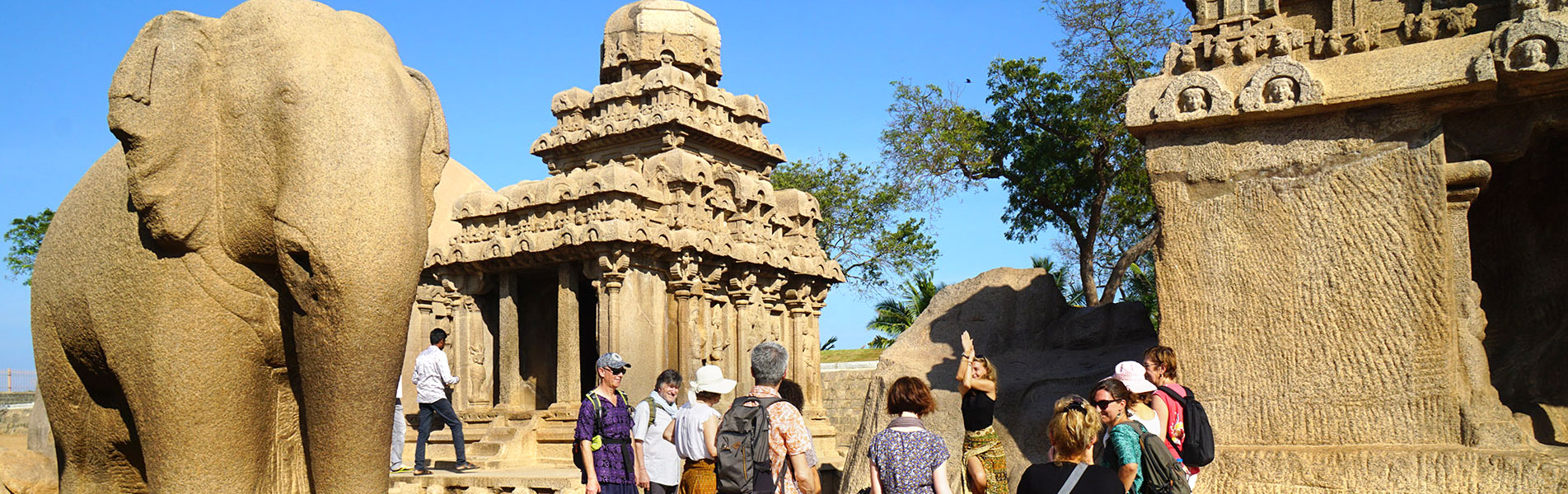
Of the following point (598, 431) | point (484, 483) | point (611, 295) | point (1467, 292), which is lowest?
point (484, 483)

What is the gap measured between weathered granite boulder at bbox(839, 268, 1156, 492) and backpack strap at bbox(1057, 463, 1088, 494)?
3064 mm

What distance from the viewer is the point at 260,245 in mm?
2760

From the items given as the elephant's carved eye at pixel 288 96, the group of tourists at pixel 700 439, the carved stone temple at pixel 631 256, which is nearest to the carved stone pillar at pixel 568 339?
the carved stone temple at pixel 631 256

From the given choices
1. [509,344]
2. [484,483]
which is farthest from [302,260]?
[509,344]

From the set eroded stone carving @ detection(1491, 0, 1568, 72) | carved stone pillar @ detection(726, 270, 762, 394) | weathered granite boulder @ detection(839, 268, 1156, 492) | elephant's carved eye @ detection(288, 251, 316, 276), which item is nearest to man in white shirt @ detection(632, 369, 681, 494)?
weathered granite boulder @ detection(839, 268, 1156, 492)

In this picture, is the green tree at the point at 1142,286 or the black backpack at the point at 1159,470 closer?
the black backpack at the point at 1159,470

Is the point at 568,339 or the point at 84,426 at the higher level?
the point at 568,339

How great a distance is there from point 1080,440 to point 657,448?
3.03 metres

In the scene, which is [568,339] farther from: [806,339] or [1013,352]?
[1013,352]

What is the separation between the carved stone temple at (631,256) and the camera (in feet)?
45.0

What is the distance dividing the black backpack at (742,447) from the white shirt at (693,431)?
304mm

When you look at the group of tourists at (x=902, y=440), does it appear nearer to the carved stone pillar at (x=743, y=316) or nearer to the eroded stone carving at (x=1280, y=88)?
the eroded stone carving at (x=1280, y=88)

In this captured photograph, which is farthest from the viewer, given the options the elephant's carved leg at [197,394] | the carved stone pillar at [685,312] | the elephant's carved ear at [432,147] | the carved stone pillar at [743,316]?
the carved stone pillar at [743,316]

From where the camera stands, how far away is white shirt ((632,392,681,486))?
6.53m
